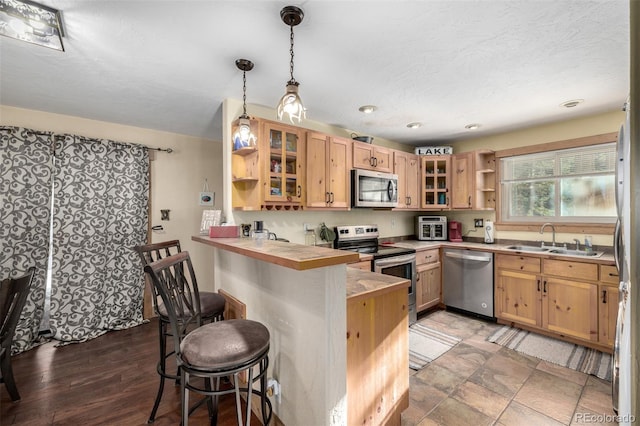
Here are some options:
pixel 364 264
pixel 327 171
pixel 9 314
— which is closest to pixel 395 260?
pixel 364 264

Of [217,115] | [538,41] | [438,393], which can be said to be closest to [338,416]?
[438,393]

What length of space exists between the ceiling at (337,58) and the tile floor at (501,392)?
8.11ft

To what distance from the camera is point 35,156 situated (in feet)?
9.51

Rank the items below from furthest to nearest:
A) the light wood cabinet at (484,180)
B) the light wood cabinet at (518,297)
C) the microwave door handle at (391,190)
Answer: the light wood cabinet at (484,180) → the microwave door handle at (391,190) → the light wood cabinet at (518,297)

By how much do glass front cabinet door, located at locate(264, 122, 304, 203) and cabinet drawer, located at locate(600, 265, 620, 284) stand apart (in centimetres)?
302

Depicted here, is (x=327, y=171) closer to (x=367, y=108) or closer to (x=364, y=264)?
(x=367, y=108)

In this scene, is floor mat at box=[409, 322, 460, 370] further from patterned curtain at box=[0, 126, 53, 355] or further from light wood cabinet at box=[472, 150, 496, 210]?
patterned curtain at box=[0, 126, 53, 355]

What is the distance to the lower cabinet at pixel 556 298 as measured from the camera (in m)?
2.76

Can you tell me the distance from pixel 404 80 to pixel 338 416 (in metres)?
2.40

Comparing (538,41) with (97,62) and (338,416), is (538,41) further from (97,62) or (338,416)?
(97,62)

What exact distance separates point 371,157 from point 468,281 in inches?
80.5

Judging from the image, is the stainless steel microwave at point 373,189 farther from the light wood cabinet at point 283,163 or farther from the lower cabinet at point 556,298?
the lower cabinet at point 556,298

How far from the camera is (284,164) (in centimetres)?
286

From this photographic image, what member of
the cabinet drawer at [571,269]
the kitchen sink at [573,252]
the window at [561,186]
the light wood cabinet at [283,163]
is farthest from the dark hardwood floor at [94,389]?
the window at [561,186]
